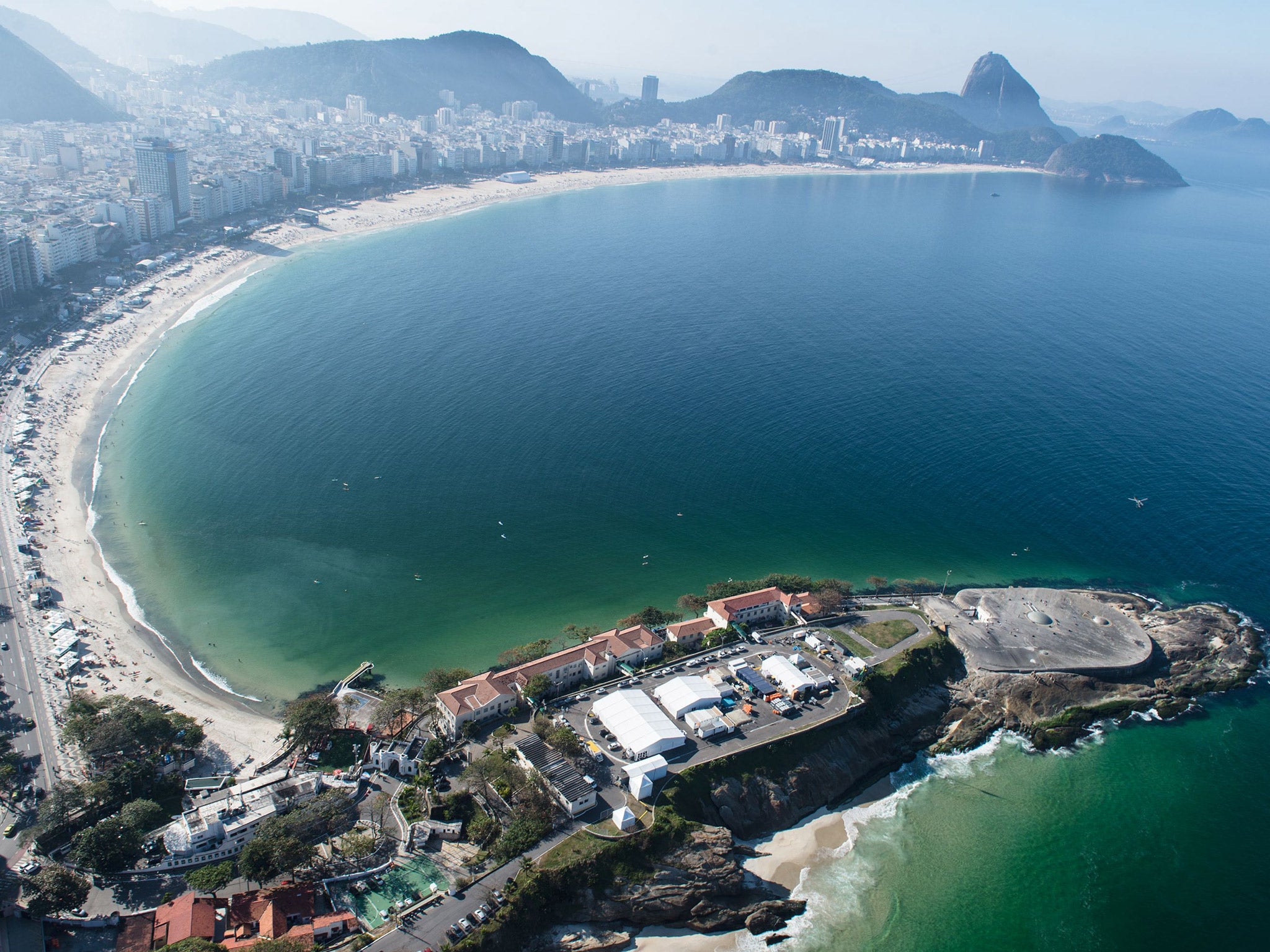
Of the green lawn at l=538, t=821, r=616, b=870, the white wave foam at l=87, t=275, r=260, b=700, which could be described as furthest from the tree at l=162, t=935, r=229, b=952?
the white wave foam at l=87, t=275, r=260, b=700

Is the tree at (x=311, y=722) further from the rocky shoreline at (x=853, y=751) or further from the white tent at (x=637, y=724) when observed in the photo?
the rocky shoreline at (x=853, y=751)

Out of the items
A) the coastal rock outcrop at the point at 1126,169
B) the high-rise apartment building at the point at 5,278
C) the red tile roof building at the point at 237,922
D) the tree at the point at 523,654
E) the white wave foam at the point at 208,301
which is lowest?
the red tile roof building at the point at 237,922

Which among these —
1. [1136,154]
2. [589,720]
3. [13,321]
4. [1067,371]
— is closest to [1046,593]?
[589,720]

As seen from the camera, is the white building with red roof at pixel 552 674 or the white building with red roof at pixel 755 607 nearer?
the white building with red roof at pixel 552 674

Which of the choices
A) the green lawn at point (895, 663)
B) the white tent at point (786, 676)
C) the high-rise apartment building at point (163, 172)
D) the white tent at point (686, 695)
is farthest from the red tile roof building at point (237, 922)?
the high-rise apartment building at point (163, 172)

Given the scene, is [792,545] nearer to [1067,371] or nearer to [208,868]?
[208,868]

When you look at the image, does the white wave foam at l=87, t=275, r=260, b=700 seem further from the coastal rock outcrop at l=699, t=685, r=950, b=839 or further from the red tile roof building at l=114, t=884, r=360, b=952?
the coastal rock outcrop at l=699, t=685, r=950, b=839

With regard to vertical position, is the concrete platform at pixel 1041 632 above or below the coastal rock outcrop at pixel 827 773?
above
